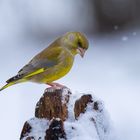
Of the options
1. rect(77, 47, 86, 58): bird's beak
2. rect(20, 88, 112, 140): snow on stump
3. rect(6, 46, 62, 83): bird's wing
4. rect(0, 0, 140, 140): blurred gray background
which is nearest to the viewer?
rect(20, 88, 112, 140): snow on stump

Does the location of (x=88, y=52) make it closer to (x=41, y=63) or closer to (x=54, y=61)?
(x=54, y=61)

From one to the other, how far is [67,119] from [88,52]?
19.3ft

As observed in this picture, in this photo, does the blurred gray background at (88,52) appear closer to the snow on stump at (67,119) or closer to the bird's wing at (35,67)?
the bird's wing at (35,67)

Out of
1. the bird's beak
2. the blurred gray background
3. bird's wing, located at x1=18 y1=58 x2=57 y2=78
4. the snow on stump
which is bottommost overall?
the snow on stump

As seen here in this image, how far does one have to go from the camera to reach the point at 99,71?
7.66m

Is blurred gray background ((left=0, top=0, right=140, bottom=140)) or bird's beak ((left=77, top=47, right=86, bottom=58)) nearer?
bird's beak ((left=77, top=47, right=86, bottom=58))

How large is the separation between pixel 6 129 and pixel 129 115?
40.2 inches

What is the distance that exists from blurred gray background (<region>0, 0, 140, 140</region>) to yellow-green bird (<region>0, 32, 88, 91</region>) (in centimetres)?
122

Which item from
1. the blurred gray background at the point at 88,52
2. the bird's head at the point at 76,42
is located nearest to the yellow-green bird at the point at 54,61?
the bird's head at the point at 76,42

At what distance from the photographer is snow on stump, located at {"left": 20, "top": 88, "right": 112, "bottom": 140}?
2.46 meters

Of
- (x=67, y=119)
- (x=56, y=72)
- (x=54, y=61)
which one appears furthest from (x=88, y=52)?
(x=67, y=119)

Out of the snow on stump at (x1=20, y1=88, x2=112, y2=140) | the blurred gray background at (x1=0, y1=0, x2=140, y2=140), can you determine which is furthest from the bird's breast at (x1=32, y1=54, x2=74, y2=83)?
the snow on stump at (x1=20, y1=88, x2=112, y2=140)

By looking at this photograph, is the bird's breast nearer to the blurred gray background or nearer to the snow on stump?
the blurred gray background

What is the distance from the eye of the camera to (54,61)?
4438 mm
